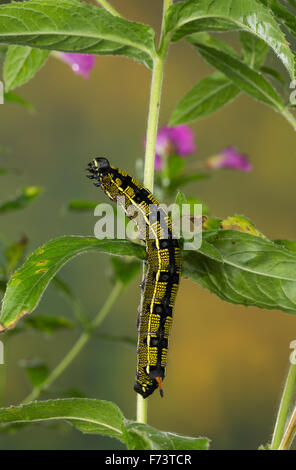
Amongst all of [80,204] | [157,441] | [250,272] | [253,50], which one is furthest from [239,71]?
[80,204]

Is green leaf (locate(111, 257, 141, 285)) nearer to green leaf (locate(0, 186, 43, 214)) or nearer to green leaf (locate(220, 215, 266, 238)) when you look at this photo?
green leaf (locate(0, 186, 43, 214))

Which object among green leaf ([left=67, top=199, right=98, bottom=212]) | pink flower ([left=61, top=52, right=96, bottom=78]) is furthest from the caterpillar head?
green leaf ([left=67, top=199, right=98, bottom=212])

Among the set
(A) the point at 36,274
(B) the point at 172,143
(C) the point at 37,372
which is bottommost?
(C) the point at 37,372

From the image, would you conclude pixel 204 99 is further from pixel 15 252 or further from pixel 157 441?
pixel 15 252

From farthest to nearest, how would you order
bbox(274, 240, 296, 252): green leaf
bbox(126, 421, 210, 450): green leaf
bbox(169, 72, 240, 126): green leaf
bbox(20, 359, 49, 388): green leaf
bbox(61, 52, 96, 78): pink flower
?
1. bbox(20, 359, 49, 388): green leaf
2. bbox(61, 52, 96, 78): pink flower
3. bbox(169, 72, 240, 126): green leaf
4. bbox(274, 240, 296, 252): green leaf
5. bbox(126, 421, 210, 450): green leaf

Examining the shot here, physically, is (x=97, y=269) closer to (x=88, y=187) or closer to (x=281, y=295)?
(x=88, y=187)
